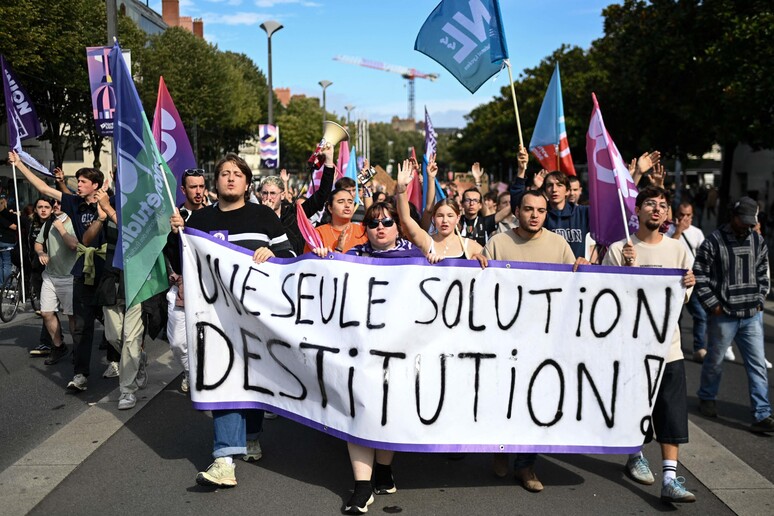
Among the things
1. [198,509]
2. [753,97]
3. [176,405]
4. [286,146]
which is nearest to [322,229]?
A: [176,405]

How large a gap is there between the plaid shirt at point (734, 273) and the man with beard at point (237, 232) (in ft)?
9.86

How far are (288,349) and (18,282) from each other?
8495mm

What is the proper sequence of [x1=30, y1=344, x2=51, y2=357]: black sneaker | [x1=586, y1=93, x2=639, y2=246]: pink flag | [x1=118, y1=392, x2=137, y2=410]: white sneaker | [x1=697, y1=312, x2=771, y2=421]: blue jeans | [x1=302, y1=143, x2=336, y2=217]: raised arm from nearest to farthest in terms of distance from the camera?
1. [x1=586, y1=93, x2=639, y2=246]: pink flag
2. [x1=697, y1=312, x2=771, y2=421]: blue jeans
3. [x1=118, y1=392, x2=137, y2=410]: white sneaker
4. [x1=302, y1=143, x2=336, y2=217]: raised arm
5. [x1=30, y1=344, x2=51, y2=357]: black sneaker

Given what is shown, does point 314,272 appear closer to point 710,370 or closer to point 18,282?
point 710,370

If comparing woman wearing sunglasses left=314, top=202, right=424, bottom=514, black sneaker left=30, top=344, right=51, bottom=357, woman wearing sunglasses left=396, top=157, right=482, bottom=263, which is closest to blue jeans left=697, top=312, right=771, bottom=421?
woman wearing sunglasses left=396, top=157, right=482, bottom=263

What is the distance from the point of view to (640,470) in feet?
16.5

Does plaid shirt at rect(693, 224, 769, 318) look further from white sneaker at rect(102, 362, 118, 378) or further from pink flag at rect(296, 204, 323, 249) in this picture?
white sneaker at rect(102, 362, 118, 378)

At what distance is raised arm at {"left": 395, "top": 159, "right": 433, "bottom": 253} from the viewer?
524 cm

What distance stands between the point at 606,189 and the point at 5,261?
9266mm

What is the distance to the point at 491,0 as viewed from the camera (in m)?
7.19

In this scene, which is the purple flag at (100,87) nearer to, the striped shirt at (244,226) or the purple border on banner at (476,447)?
the striped shirt at (244,226)

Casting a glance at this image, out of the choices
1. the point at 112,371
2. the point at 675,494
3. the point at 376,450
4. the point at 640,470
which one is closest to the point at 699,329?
the point at 640,470

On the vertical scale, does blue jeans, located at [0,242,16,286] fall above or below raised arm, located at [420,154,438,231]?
below

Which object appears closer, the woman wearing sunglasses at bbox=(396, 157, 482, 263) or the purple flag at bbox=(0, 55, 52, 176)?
the woman wearing sunglasses at bbox=(396, 157, 482, 263)
